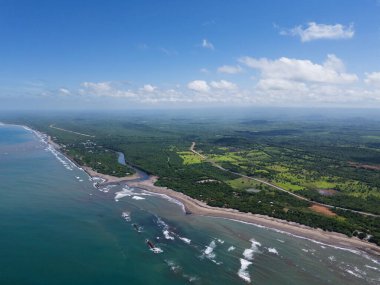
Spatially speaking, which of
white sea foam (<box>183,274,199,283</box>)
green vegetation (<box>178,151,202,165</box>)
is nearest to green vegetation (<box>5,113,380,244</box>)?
green vegetation (<box>178,151,202,165</box>)

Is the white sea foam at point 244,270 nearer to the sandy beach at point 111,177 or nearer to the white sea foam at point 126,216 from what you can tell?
the white sea foam at point 126,216

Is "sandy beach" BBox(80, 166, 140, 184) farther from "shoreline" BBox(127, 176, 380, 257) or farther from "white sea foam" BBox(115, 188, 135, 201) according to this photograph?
"shoreline" BBox(127, 176, 380, 257)

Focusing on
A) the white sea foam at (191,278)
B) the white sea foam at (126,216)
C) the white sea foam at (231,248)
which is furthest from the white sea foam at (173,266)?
the white sea foam at (126,216)

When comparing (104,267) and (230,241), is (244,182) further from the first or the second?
(104,267)

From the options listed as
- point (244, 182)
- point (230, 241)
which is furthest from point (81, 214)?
point (244, 182)

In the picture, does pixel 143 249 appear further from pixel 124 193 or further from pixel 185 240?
pixel 124 193
